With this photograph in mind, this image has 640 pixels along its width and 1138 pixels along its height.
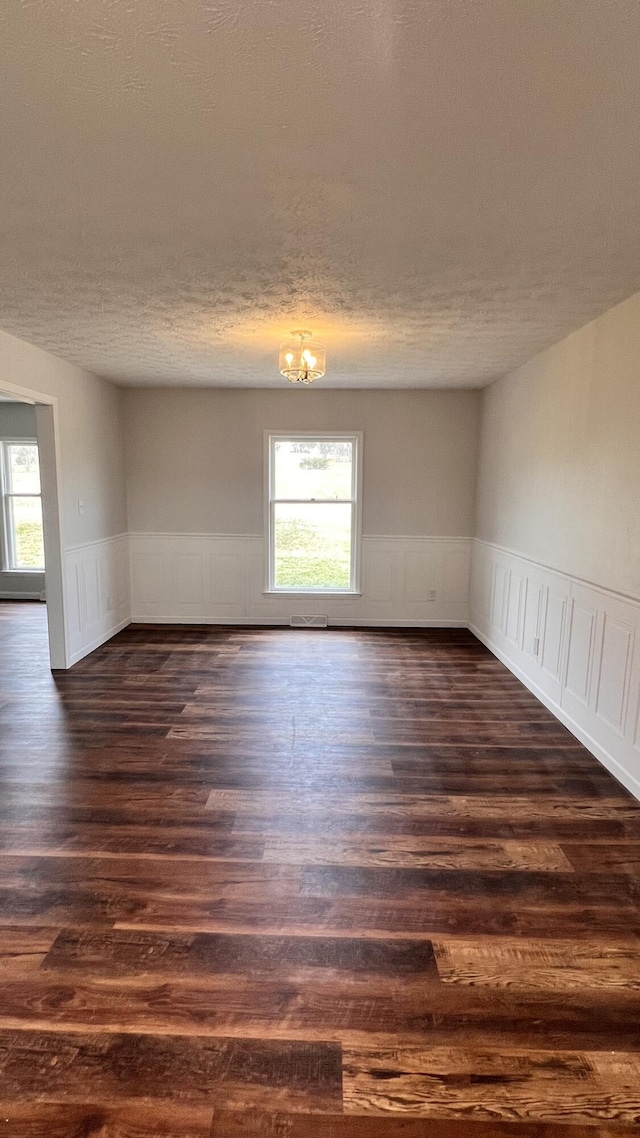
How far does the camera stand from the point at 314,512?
18.9 feet

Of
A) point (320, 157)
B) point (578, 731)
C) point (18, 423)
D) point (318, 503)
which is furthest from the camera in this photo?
point (18, 423)

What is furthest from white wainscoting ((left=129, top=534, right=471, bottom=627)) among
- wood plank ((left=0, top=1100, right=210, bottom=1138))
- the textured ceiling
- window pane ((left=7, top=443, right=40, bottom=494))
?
wood plank ((left=0, top=1100, right=210, bottom=1138))

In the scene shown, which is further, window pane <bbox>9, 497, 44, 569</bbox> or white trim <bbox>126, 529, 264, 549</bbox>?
window pane <bbox>9, 497, 44, 569</bbox>

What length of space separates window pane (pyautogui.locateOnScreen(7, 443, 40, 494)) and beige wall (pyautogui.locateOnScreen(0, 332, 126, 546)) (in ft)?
6.76

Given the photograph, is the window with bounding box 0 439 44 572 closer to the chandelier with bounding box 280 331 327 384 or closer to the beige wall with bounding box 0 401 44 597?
the beige wall with bounding box 0 401 44 597

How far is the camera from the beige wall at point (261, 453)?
5.56 m

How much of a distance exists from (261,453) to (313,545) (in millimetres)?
1142

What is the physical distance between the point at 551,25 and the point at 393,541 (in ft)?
15.4

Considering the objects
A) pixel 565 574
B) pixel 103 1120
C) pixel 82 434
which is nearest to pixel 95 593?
pixel 82 434

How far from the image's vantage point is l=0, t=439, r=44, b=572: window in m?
6.84

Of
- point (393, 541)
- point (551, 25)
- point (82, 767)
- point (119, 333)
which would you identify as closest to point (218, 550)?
point (393, 541)

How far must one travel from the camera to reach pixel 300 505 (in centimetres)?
575

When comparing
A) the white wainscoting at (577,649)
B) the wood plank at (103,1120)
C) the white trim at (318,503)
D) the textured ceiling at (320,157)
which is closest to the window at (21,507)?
the white trim at (318,503)

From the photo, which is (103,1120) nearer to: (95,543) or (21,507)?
(95,543)
